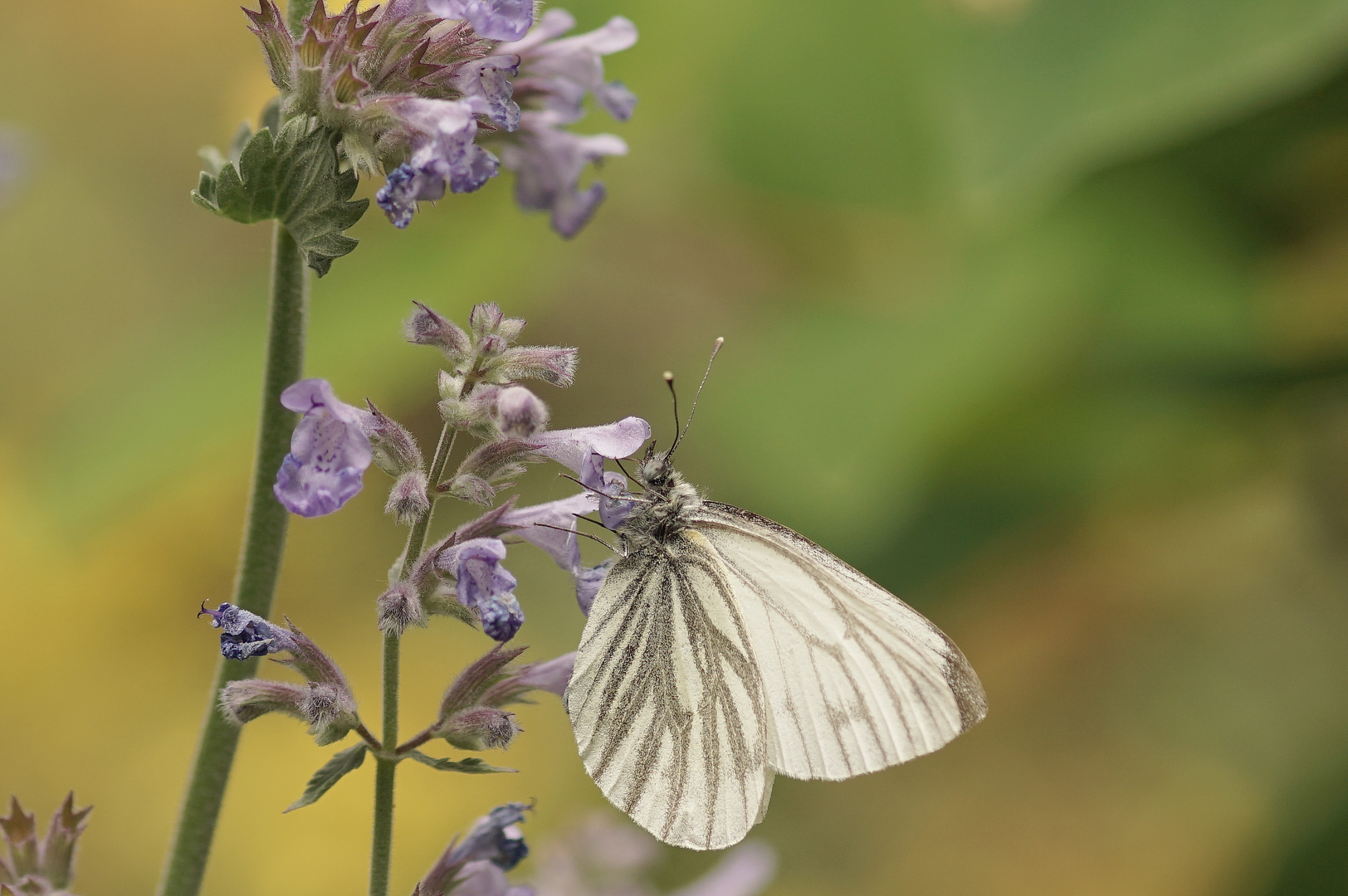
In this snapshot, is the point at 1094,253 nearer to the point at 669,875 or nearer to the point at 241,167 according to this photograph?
the point at 669,875

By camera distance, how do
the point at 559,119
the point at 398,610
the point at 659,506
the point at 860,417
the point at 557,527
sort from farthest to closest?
the point at 860,417
the point at 659,506
the point at 559,119
the point at 557,527
the point at 398,610

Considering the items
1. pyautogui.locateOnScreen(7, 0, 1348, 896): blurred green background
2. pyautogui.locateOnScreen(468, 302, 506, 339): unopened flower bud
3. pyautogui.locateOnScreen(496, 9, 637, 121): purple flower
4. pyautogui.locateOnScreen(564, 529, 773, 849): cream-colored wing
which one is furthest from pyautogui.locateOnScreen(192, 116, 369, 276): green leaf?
pyautogui.locateOnScreen(7, 0, 1348, 896): blurred green background

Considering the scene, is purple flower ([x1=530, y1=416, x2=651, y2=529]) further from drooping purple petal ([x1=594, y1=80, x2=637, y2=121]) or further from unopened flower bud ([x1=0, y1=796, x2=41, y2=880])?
unopened flower bud ([x1=0, y1=796, x2=41, y2=880])

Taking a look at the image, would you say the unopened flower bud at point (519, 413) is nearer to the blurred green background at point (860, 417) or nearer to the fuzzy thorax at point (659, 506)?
the fuzzy thorax at point (659, 506)

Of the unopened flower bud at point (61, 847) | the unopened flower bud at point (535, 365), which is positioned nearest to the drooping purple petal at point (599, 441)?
the unopened flower bud at point (535, 365)

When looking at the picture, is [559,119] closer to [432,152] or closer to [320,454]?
[432,152]

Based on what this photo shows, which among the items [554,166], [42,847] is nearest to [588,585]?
[554,166]
